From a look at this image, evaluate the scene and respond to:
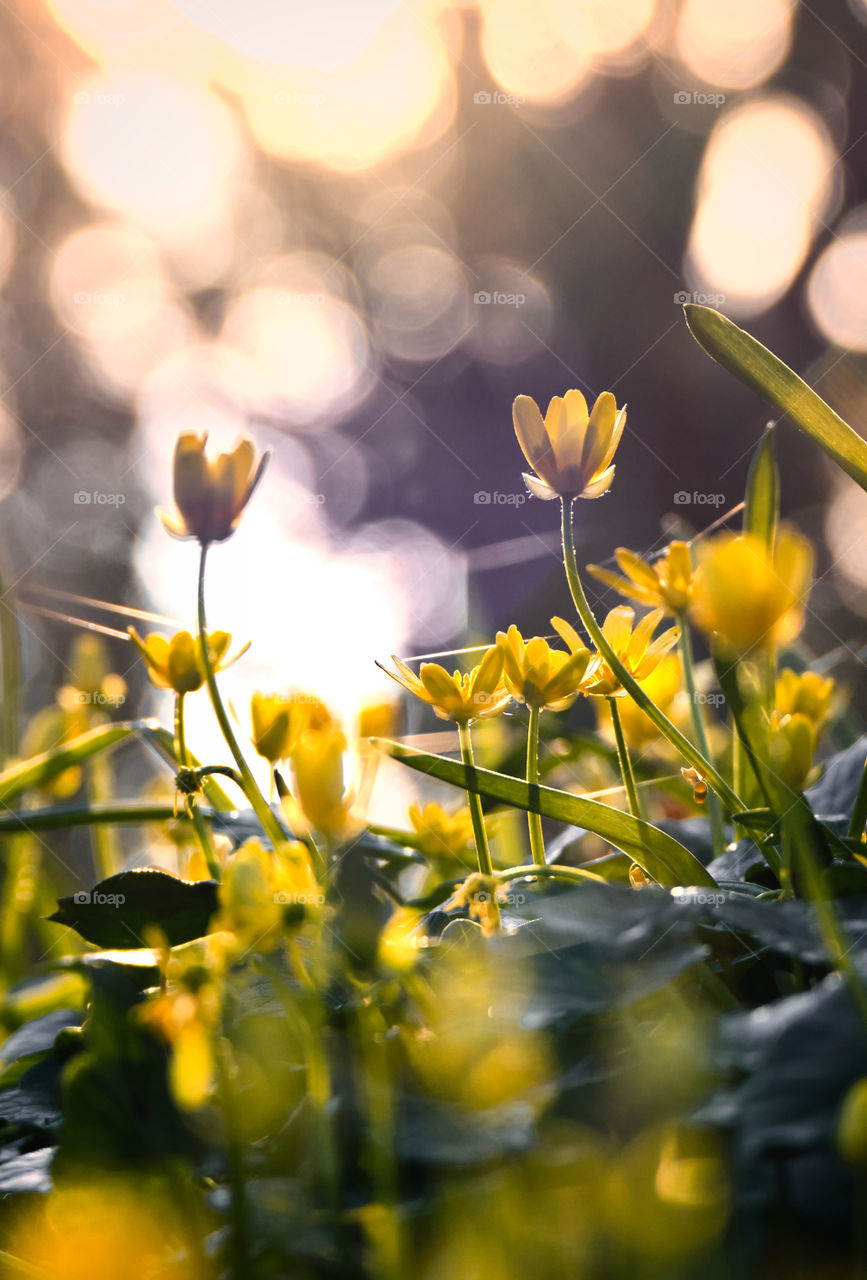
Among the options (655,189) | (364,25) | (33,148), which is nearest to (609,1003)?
(364,25)

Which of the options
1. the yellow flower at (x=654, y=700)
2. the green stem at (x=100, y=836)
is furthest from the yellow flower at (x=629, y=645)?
the green stem at (x=100, y=836)

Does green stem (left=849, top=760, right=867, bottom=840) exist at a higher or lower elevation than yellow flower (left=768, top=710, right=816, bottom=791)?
lower

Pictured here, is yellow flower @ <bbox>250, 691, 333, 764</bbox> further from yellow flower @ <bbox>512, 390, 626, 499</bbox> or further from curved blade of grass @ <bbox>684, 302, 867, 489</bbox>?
curved blade of grass @ <bbox>684, 302, 867, 489</bbox>

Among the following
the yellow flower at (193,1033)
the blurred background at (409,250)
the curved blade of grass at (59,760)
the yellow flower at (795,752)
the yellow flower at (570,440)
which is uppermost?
the blurred background at (409,250)

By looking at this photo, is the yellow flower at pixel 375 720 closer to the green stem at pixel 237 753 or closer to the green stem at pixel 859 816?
the green stem at pixel 237 753

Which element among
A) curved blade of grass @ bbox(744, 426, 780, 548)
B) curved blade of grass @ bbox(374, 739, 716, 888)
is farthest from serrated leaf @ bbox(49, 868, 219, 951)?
curved blade of grass @ bbox(744, 426, 780, 548)

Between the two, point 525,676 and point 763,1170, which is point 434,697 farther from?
point 763,1170

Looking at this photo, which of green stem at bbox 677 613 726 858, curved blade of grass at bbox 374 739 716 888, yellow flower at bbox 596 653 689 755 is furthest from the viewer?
yellow flower at bbox 596 653 689 755
